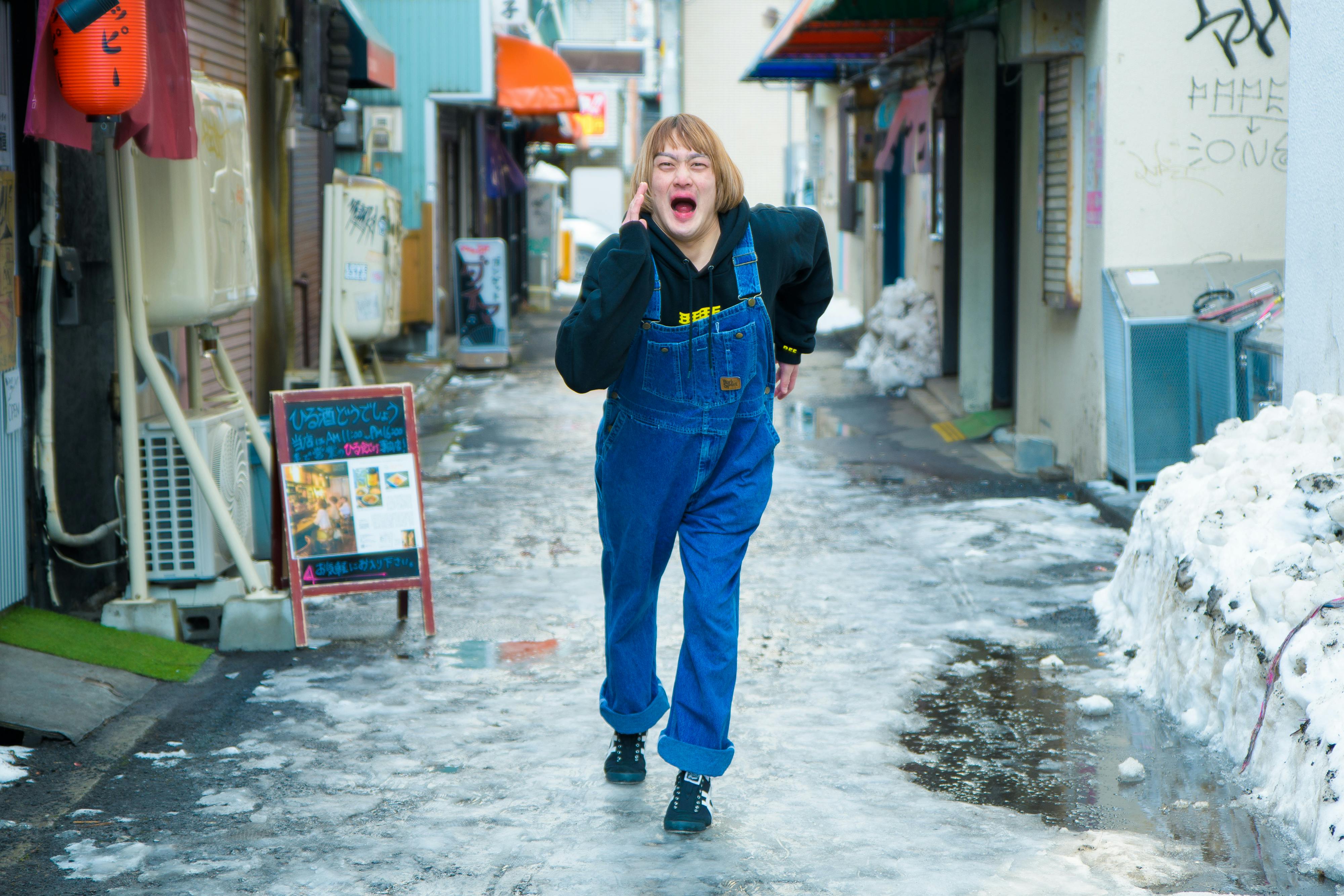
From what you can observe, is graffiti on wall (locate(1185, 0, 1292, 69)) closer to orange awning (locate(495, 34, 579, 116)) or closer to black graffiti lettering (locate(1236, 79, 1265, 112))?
black graffiti lettering (locate(1236, 79, 1265, 112))

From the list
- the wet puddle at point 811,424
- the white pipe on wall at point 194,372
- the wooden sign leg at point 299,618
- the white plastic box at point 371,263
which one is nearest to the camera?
the wooden sign leg at point 299,618

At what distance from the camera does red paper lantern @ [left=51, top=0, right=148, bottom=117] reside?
4672mm

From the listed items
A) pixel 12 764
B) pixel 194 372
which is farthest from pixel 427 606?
pixel 12 764

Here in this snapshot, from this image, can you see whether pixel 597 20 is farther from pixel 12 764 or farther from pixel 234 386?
Answer: pixel 12 764

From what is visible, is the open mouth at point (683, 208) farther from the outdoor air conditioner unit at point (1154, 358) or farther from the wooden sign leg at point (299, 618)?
the outdoor air conditioner unit at point (1154, 358)

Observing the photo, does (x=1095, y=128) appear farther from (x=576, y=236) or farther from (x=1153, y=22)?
(x=576, y=236)

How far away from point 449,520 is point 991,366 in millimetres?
5763

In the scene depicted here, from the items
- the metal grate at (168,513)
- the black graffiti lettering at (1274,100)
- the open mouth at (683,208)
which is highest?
the black graffiti lettering at (1274,100)

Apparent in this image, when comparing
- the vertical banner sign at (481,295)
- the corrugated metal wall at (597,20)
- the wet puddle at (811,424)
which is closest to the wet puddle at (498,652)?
the wet puddle at (811,424)

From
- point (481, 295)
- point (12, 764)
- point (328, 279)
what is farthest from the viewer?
point (481, 295)

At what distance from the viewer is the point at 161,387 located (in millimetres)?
5637

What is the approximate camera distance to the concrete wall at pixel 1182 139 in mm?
8547

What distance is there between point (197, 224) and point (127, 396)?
793 millimetres

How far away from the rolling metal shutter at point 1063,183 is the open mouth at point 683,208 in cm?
580
